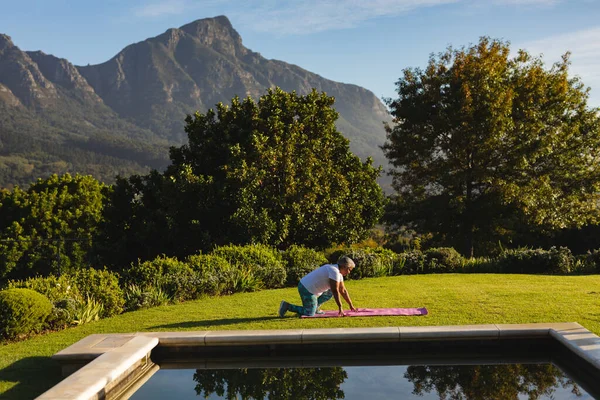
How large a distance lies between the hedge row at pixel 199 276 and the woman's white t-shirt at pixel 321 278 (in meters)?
4.58

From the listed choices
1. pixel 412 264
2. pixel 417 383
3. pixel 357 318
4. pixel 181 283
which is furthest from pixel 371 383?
pixel 412 264

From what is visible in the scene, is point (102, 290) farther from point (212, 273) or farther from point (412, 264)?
point (412, 264)

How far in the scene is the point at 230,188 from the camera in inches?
832

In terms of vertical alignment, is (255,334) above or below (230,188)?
below

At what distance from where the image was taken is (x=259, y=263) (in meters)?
16.8

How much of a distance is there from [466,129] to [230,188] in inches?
429

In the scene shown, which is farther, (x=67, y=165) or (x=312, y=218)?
(x=67, y=165)

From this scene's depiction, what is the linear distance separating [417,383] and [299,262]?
31.7ft

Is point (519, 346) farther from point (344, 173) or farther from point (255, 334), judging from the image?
point (344, 173)

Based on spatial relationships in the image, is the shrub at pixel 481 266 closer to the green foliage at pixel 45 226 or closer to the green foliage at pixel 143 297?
the green foliage at pixel 143 297

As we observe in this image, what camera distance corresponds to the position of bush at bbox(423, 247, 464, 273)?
19406 mm

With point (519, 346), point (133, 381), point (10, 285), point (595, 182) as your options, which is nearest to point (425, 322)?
point (519, 346)

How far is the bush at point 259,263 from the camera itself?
1614 centimetres

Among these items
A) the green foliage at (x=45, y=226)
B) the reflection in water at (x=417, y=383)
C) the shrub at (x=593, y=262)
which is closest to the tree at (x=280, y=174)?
the shrub at (x=593, y=262)
